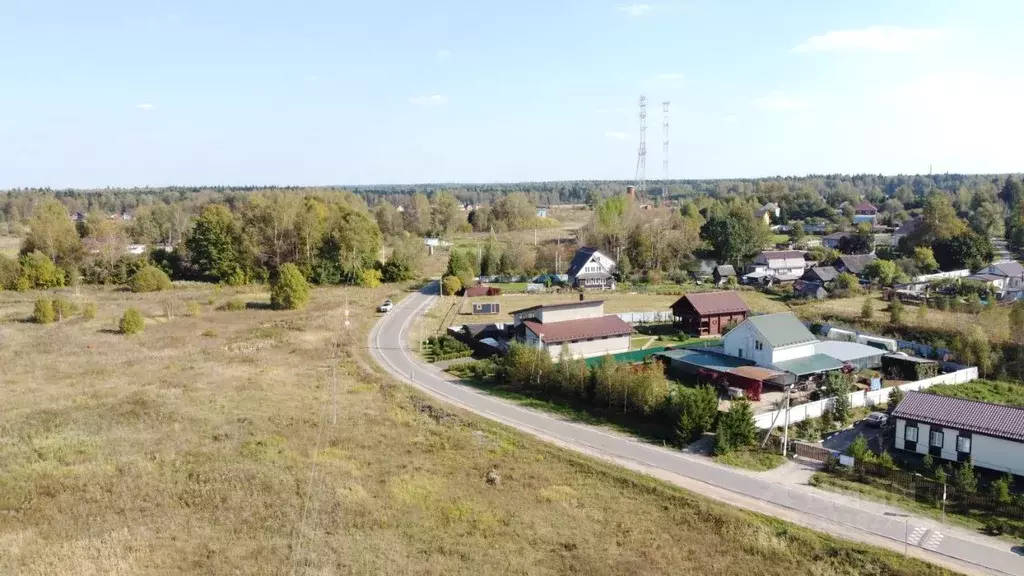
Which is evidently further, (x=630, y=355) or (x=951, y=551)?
(x=630, y=355)

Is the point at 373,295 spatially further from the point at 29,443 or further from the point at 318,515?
the point at 318,515

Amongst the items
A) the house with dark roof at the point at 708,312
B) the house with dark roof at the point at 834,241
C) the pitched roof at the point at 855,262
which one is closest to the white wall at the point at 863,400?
the house with dark roof at the point at 708,312

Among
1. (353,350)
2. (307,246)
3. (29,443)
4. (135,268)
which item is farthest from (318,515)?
(135,268)

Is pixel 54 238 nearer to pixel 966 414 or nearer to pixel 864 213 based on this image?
pixel 966 414

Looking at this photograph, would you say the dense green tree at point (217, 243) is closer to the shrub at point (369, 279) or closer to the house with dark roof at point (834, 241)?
the shrub at point (369, 279)

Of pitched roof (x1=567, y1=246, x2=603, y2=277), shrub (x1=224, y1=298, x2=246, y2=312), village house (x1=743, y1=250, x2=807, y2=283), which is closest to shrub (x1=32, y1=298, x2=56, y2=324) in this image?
shrub (x1=224, y1=298, x2=246, y2=312)

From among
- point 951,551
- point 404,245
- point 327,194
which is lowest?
point 951,551

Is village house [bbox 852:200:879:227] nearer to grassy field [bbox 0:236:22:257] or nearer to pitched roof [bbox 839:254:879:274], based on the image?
pitched roof [bbox 839:254:879:274]
